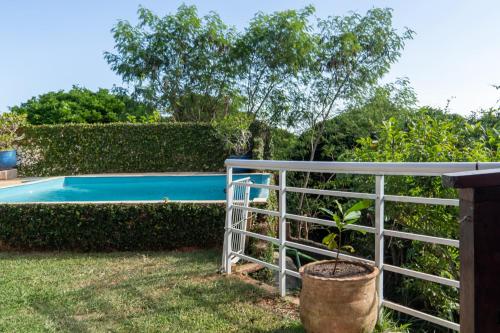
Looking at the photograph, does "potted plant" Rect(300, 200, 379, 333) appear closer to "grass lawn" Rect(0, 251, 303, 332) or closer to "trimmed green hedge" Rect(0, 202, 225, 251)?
"grass lawn" Rect(0, 251, 303, 332)

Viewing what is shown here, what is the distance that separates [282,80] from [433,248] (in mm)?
9974

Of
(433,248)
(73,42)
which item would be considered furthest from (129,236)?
(73,42)

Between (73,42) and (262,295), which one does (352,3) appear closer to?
(262,295)

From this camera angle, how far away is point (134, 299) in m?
3.94

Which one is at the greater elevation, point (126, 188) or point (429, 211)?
point (429, 211)

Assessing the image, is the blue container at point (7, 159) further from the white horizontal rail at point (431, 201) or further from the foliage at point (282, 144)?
the white horizontal rail at point (431, 201)

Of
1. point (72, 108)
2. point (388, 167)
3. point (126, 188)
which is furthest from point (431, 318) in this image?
point (72, 108)

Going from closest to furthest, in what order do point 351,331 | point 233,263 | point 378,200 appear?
point 351,331, point 378,200, point 233,263

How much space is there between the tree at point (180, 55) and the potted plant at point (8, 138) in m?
4.41

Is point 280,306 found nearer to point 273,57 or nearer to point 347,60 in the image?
point 347,60

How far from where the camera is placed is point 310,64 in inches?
468

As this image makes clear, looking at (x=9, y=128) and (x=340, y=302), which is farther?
(x=9, y=128)

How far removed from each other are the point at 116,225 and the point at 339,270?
409cm

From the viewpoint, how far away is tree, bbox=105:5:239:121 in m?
16.3
